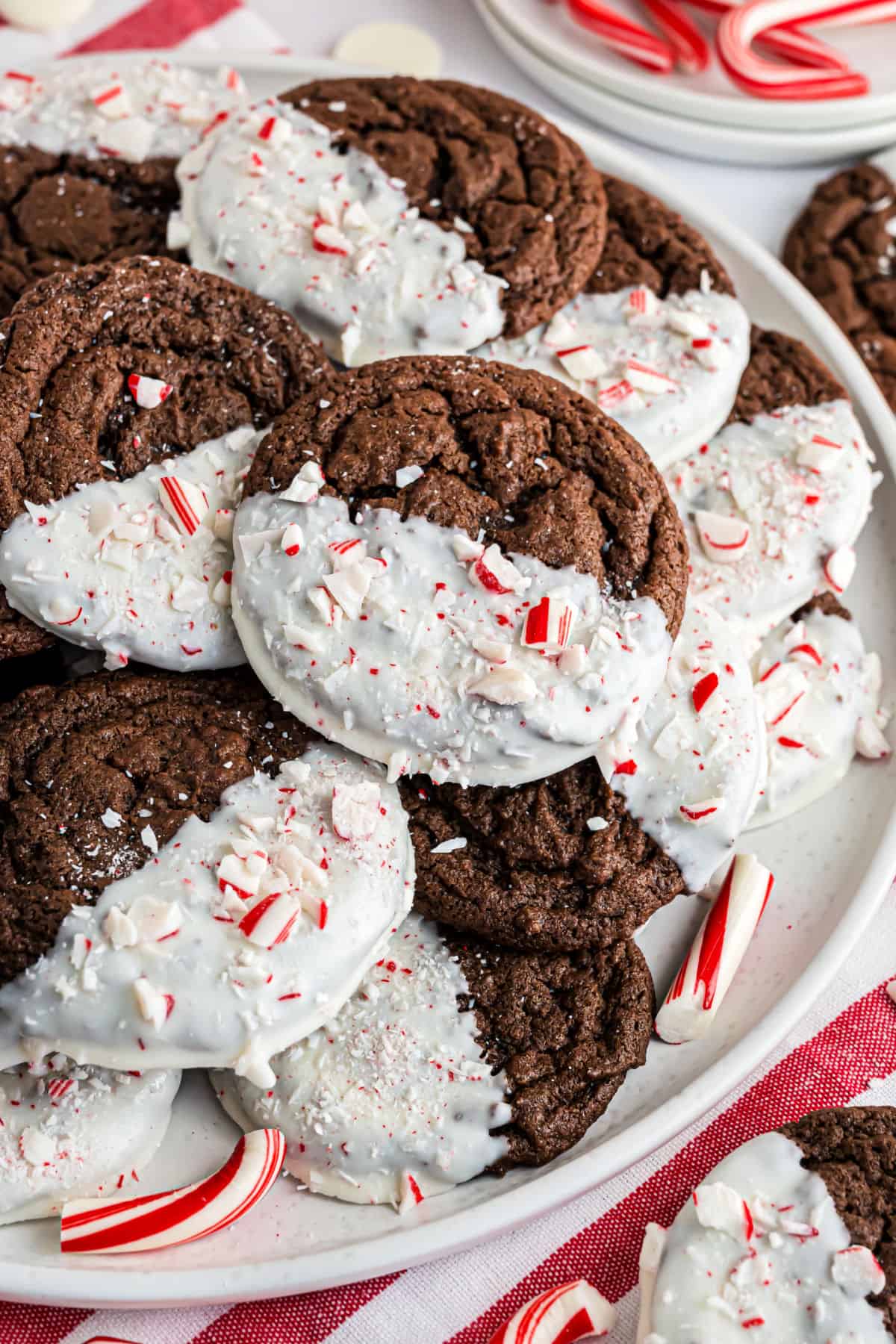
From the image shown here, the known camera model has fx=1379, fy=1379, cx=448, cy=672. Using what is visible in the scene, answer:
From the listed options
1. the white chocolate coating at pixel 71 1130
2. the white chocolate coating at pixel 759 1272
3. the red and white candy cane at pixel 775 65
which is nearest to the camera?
the white chocolate coating at pixel 759 1272

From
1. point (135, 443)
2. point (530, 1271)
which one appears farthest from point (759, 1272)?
point (135, 443)

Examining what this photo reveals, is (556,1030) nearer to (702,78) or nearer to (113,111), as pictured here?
(113,111)

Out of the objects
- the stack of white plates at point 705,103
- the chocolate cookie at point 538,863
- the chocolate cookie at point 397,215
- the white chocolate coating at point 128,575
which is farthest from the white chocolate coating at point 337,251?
the stack of white plates at point 705,103

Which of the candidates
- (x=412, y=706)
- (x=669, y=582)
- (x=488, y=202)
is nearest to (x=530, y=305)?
(x=488, y=202)

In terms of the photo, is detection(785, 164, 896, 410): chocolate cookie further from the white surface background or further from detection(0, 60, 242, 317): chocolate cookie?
detection(0, 60, 242, 317): chocolate cookie

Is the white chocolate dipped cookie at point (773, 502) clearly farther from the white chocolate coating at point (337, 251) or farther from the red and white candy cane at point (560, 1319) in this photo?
the red and white candy cane at point (560, 1319)

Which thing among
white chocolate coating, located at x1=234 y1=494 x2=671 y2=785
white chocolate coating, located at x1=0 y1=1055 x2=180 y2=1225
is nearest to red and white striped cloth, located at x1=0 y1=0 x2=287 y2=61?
white chocolate coating, located at x1=234 y1=494 x2=671 y2=785
